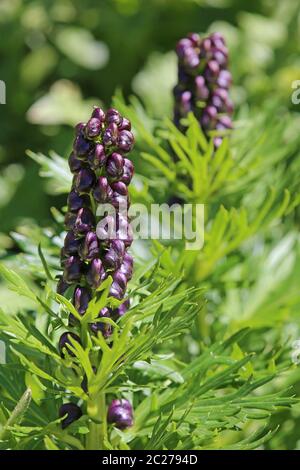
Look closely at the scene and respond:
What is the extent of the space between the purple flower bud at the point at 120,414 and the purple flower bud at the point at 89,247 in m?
0.19

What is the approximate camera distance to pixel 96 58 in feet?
7.73

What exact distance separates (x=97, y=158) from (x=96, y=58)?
1625 millimetres

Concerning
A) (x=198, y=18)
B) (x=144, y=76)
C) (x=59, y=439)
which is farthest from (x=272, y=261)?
(x=198, y=18)

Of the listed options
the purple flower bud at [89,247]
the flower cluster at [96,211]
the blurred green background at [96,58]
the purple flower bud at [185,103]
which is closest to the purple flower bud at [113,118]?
the flower cluster at [96,211]

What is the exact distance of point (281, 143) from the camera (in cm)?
126

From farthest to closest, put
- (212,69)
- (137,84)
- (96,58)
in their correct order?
(96,58)
(137,84)
(212,69)

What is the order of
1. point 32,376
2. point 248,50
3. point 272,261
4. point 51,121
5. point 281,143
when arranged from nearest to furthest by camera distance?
point 32,376, point 281,143, point 272,261, point 51,121, point 248,50

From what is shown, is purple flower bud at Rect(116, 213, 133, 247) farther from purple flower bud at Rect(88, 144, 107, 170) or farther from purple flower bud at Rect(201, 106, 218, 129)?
purple flower bud at Rect(201, 106, 218, 129)

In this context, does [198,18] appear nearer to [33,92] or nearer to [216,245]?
[33,92]

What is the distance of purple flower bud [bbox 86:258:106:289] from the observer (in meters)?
0.80

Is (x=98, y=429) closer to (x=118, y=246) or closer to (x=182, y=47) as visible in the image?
(x=118, y=246)

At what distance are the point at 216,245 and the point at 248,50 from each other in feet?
4.38

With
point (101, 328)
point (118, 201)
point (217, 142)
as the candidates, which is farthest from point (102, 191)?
point (217, 142)

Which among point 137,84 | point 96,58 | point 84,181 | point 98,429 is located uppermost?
point 96,58
